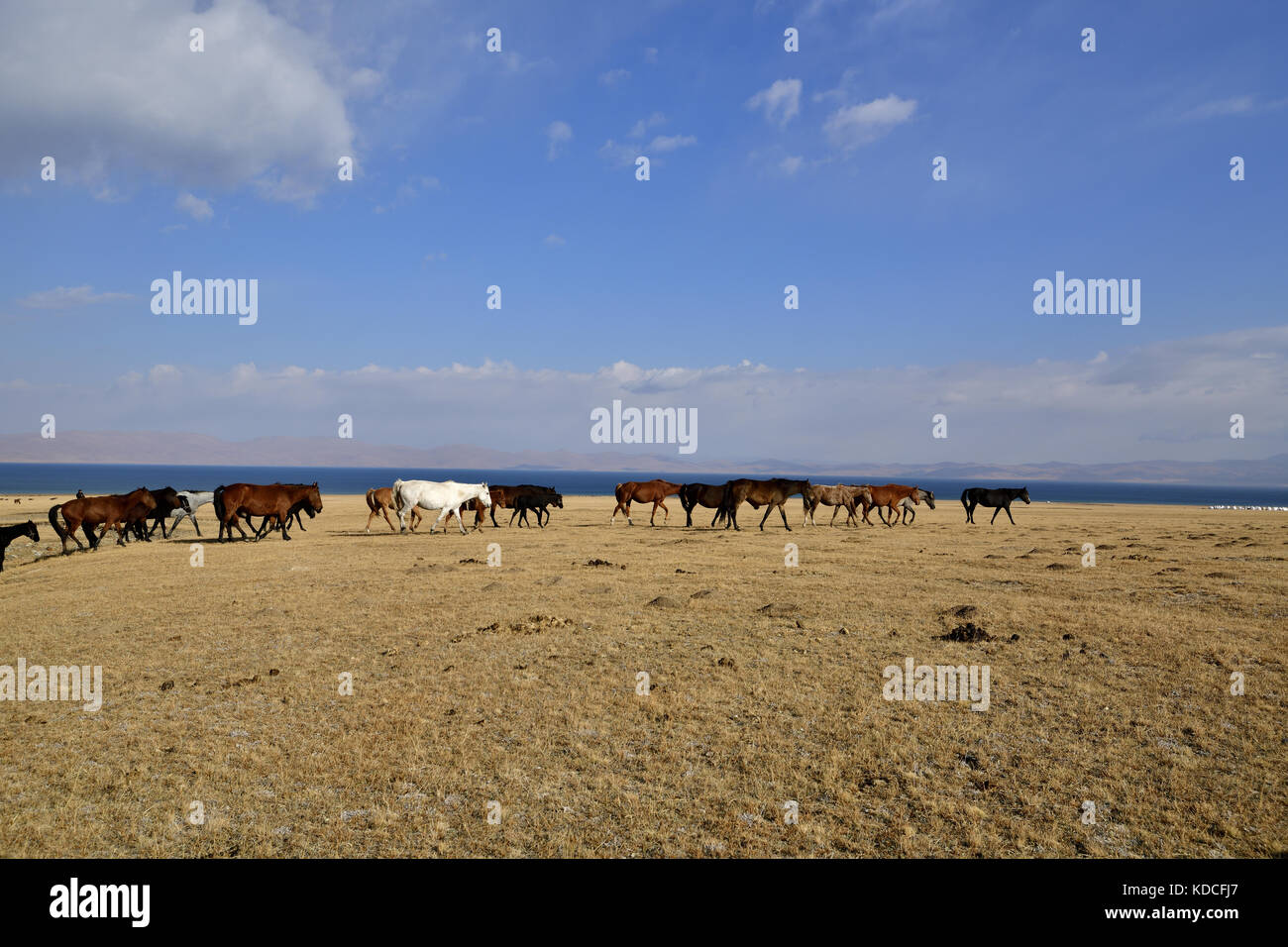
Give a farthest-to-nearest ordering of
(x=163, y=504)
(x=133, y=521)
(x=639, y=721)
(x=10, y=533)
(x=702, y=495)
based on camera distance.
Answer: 1. (x=702, y=495)
2. (x=163, y=504)
3. (x=133, y=521)
4. (x=10, y=533)
5. (x=639, y=721)

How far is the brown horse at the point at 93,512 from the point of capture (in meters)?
23.0

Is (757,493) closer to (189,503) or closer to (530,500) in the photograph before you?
(530,500)

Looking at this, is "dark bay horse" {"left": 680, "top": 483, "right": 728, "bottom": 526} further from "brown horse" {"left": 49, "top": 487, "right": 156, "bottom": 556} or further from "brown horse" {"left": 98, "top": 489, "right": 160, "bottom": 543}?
"brown horse" {"left": 49, "top": 487, "right": 156, "bottom": 556}

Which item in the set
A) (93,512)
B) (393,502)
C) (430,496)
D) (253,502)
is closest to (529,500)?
(430,496)

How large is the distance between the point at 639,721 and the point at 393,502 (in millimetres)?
25893

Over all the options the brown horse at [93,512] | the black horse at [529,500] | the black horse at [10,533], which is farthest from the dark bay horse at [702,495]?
the black horse at [10,533]

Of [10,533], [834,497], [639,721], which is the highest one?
[834,497]

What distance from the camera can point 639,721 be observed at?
25.6 feet

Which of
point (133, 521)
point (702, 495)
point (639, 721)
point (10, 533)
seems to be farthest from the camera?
point (702, 495)

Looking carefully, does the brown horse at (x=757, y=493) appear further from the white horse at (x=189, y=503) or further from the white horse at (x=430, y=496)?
the white horse at (x=189, y=503)

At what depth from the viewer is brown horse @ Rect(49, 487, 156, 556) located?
22984 millimetres

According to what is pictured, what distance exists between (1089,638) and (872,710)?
223 inches

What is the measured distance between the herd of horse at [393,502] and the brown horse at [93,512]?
0.09 ft
